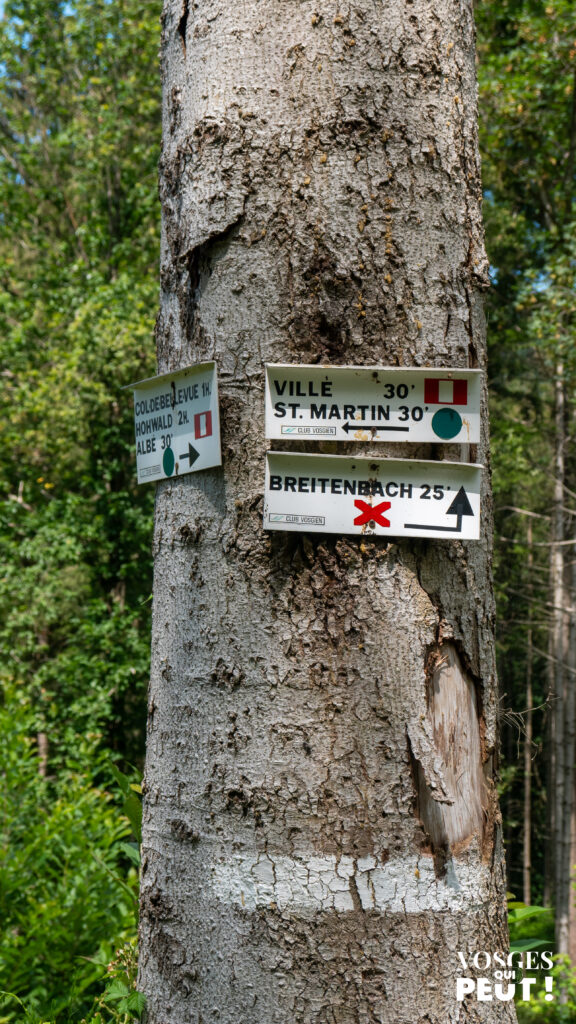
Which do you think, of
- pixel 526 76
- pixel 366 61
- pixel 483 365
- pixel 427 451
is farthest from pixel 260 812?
pixel 526 76

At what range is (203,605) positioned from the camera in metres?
1.24

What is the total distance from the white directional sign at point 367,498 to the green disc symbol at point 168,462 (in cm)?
22

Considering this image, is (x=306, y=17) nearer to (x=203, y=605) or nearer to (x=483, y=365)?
(x=483, y=365)

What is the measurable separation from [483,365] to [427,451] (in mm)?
180

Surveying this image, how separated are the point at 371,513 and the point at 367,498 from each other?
0.08 feet

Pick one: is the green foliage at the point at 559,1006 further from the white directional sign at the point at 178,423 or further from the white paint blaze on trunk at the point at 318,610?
the white directional sign at the point at 178,423

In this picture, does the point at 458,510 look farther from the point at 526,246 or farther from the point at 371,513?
the point at 526,246

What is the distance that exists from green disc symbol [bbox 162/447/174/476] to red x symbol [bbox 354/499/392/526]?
1.10 ft

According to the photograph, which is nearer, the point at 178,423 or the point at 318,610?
the point at 318,610

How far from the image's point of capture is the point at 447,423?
4.11 ft

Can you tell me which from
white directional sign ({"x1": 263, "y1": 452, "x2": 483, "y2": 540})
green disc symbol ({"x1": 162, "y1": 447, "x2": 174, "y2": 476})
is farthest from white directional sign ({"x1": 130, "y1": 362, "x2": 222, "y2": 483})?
white directional sign ({"x1": 263, "y1": 452, "x2": 483, "y2": 540})

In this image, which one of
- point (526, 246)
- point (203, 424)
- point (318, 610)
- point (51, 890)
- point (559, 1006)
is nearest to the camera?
point (318, 610)

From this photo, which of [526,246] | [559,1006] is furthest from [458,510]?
[526,246]

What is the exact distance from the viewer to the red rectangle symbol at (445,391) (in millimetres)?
1240
